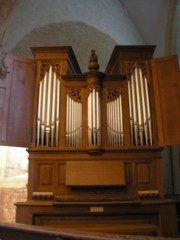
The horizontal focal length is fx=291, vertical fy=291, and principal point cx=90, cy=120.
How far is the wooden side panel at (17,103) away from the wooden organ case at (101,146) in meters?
0.16

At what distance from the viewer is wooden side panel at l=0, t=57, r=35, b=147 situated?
5.30 meters

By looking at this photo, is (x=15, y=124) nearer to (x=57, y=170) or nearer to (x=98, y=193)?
(x=57, y=170)

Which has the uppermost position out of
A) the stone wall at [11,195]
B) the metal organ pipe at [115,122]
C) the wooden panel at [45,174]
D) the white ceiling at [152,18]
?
the white ceiling at [152,18]

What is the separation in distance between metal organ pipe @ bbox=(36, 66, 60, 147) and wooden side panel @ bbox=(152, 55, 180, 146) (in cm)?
191

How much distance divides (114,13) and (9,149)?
533 cm

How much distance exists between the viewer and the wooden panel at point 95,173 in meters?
4.98

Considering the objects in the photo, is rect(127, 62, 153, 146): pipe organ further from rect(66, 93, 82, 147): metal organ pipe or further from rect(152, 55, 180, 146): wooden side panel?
rect(66, 93, 82, 147): metal organ pipe

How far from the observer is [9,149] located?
30.3 feet

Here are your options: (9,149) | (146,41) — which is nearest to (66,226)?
(9,149)

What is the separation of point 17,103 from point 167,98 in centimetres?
284

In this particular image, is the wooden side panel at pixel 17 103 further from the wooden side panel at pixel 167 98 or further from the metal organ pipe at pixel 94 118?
the wooden side panel at pixel 167 98

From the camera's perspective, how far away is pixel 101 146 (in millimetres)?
5285

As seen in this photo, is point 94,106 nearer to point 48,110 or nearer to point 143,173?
point 48,110

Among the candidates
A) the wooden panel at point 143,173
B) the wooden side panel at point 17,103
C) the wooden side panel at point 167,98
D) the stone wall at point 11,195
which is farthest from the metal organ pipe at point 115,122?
the stone wall at point 11,195
